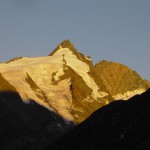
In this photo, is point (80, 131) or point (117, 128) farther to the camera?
point (80, 131)

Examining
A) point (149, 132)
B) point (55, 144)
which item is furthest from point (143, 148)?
point (55, 144)

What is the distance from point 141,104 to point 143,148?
21645 mm

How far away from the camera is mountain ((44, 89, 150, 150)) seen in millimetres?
131875

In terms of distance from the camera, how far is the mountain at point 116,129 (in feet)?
433

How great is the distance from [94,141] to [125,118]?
7.56 metres

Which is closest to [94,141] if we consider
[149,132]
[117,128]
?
[117,128]

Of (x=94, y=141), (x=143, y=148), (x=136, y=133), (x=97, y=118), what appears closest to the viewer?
(x=143, y=148)

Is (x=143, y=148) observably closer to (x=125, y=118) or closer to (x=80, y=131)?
(x=125, y=118)

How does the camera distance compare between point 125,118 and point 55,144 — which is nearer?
point 125,118

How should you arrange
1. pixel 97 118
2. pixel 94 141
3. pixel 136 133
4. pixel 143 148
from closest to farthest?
pixel 143 148 → pixel 136 133 → pixel 94 141 → pixel 97 118

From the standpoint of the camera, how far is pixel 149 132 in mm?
129625

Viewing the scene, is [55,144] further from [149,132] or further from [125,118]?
[149,132]

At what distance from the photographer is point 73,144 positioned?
497 ft

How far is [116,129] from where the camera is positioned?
140750 millimetres
